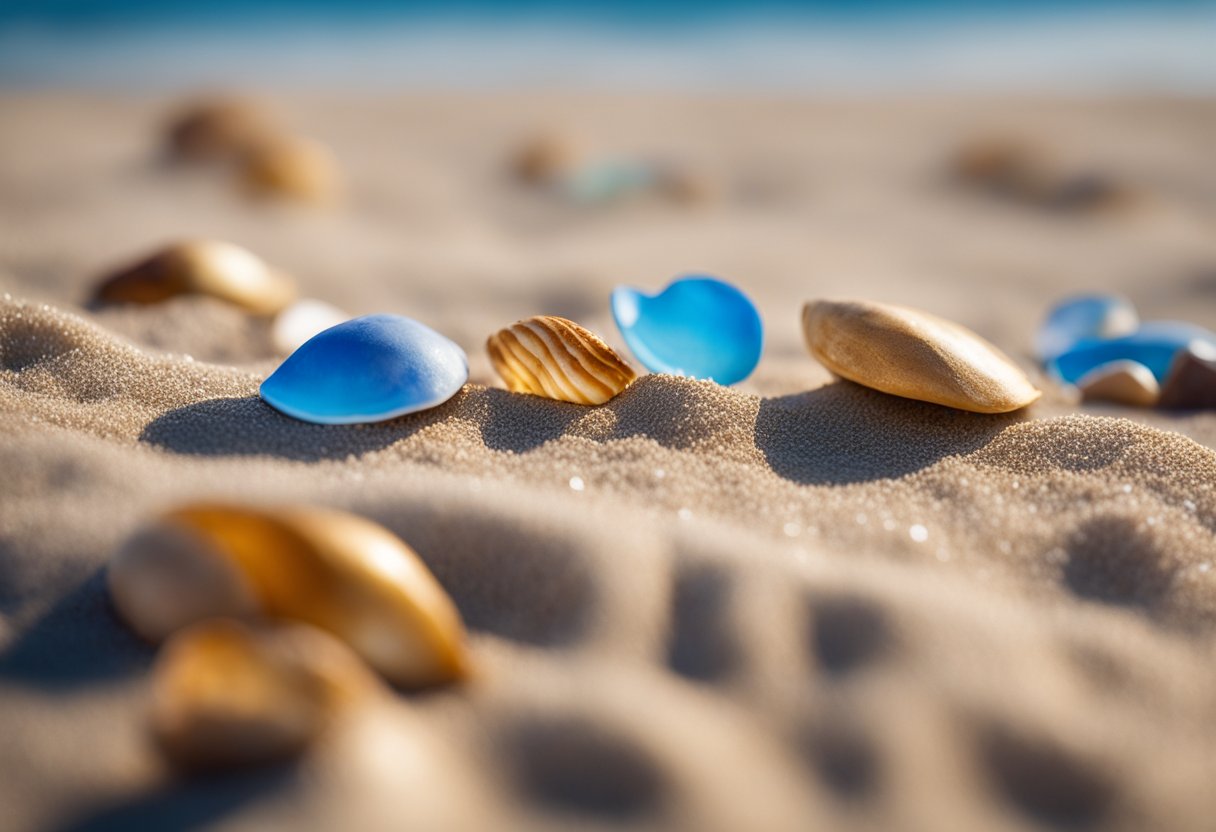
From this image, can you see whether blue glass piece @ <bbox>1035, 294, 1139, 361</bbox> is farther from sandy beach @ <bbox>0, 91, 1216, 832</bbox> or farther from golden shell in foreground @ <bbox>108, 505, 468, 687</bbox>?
golden shell in foreground @ <bbox>108, 505, 468, 687</bbox>

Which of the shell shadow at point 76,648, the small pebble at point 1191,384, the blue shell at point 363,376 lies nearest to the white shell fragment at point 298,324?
the blue shell at point 363,376

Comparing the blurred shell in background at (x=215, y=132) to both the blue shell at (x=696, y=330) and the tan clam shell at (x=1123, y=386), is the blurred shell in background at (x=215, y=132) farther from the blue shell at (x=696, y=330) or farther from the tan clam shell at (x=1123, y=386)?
the tan clam shell at (x=1123, y=386)

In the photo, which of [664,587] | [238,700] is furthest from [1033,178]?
[238,700]

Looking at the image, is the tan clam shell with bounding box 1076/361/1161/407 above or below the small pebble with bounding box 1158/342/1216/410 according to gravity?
below

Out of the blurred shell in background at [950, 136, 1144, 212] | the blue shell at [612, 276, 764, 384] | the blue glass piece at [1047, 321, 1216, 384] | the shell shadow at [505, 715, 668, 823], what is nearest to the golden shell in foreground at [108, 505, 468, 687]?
the shell shadow at [505, 715, 668, 823]

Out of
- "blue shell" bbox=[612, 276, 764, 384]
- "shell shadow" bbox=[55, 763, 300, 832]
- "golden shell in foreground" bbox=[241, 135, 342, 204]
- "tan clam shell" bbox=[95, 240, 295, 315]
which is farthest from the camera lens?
"golden shell in foreground" bbox=[241, 135, 342, 204]

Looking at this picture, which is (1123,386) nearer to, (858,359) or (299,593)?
(858,359)

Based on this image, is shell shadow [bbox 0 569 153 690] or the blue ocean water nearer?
shell shadow [bbox 0 569 153 690]
